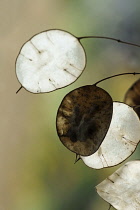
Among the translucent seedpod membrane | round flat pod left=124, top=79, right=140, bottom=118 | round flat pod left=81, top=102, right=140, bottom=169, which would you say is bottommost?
the translucent seedpod membrane

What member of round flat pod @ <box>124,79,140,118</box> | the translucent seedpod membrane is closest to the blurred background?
round flat pod @ <box>124,79,140,118</box>

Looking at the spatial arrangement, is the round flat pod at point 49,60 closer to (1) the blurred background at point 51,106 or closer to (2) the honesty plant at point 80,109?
(2) the honesty plant at point 80,109

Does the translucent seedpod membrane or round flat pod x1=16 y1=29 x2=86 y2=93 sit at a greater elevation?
round flat pod x1=16 y1=29 x2=86 y2=93

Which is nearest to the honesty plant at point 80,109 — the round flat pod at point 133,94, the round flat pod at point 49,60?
the round flat pod at point 49,60

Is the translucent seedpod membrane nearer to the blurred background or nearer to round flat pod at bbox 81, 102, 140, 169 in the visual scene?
round flat pod at bbox 81, 102, 140, 169

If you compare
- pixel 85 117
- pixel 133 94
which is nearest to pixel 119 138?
pixel 85 117

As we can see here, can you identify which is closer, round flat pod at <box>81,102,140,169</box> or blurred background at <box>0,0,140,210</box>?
round flat pod at <box>81,102,140,169</box>

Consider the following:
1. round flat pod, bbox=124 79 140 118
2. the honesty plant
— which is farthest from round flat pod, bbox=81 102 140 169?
round flat pod, bbox=124 79 140 118

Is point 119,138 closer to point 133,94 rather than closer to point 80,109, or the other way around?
point 80,109
